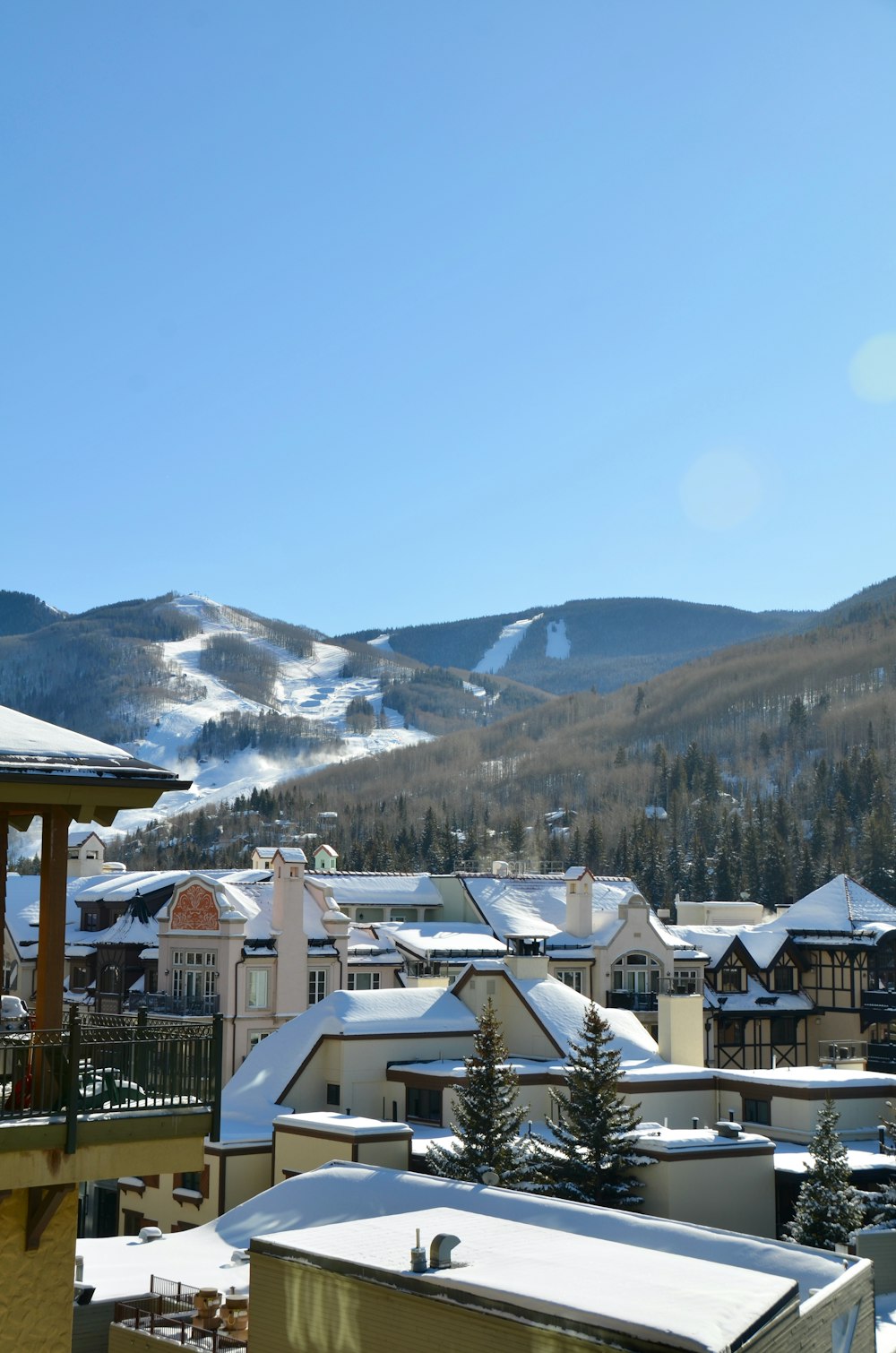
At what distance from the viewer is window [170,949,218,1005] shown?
5103cm

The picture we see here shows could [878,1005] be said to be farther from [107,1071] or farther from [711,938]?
[107,1071]

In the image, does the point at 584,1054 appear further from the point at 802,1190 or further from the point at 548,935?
the point at 548,935

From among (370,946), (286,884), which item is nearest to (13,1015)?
(286,884)

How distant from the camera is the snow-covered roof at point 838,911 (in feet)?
208

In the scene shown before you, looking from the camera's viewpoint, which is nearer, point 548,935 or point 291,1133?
point 291,1133

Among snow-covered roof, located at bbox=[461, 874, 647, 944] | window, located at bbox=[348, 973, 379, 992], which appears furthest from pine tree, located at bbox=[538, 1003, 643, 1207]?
snow-covered roof, located at bbox=[461, 874, 647, 944]

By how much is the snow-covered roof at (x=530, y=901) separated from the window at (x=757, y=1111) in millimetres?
23620

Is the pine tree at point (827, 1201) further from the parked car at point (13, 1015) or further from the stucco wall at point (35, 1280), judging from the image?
the parked car at point (13, 1015)

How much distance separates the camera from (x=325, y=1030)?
136 feet

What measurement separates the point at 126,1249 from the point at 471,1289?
14.6 metres

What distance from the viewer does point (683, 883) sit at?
131750mm

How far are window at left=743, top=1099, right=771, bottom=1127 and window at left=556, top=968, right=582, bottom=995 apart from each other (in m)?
20.5

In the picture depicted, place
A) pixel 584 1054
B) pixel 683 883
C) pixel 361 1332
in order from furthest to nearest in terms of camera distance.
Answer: pixel 683 883, pixel 584 1054, pixel 361 1332

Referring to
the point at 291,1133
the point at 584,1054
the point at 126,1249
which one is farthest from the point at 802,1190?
the point at 126,1249
